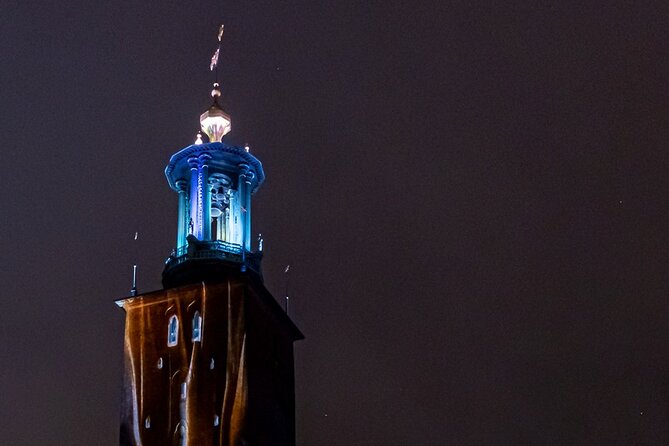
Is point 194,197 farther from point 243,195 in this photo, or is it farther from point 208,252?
point 208,252

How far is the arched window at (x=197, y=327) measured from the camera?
49.2 metres

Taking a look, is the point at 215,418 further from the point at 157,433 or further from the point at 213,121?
the point at 213,121

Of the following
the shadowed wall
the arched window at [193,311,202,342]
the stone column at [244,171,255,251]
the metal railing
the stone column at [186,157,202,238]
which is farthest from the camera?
the stone column at [244,171,255,251]

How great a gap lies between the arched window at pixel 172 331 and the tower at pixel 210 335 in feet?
0.12

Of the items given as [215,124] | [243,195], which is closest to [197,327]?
[243,195]

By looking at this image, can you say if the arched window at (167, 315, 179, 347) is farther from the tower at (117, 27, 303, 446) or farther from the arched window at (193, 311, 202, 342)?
the arched window at (193, 311, 202, 342)

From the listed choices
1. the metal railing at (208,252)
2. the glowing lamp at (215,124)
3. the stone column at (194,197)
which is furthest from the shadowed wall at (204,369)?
the glowing lamp at (215,124)

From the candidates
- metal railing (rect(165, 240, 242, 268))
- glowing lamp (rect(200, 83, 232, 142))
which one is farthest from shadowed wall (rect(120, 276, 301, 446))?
glowing lamp (rect(200, 83, 232, 142))

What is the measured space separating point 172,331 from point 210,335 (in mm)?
1637

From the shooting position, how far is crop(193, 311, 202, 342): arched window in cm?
4916

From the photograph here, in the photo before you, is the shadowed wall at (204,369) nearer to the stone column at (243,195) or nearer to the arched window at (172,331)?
the arched window at (172,331)

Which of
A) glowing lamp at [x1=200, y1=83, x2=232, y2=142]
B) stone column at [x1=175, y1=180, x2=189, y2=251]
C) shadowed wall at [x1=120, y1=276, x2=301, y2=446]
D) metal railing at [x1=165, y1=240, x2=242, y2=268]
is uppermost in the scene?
glowing lamp at [x1=200, y1=83, x2=232, y2=142]

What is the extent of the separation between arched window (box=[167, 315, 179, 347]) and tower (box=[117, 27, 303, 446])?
37 mm

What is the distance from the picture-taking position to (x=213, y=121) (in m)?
56.5
